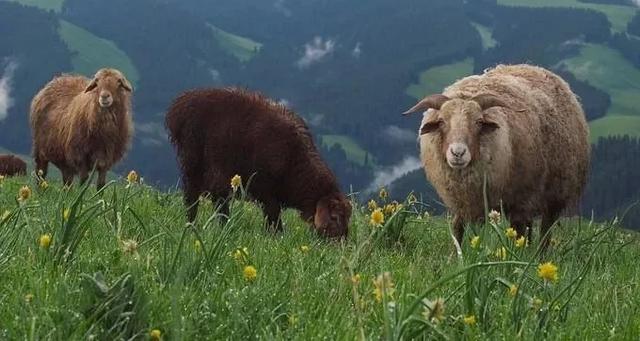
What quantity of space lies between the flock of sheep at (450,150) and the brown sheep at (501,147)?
1 centimetres

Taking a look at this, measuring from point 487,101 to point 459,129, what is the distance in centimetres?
83

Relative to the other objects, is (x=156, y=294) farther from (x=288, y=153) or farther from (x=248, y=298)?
(x=288, y=153)

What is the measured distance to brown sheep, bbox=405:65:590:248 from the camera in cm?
957

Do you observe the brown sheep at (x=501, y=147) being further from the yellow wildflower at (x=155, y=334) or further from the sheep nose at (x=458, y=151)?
the yellow wildflower at (x=155, y=334)

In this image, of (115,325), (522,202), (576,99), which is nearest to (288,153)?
(522,202)

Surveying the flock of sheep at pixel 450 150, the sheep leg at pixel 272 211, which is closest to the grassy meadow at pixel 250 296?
the flock of sheep at pixel 450 150

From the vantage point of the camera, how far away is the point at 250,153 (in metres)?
11.4

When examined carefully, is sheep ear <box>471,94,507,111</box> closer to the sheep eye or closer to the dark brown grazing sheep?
the sheep eye

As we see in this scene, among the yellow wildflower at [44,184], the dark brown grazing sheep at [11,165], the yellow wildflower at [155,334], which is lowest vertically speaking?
the dark brown grazing sheep at [11,165]

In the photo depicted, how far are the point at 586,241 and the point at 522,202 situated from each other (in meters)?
4.19

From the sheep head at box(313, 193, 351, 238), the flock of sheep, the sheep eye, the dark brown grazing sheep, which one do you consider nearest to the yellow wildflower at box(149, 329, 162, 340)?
the flock of sheep

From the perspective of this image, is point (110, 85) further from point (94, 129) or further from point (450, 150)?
point (450, 150)

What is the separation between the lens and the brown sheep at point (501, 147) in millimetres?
9570

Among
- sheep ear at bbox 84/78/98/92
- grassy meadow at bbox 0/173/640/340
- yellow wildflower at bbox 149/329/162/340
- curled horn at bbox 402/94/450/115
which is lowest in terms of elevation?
sheep ear at bbox 84/78/98/92
